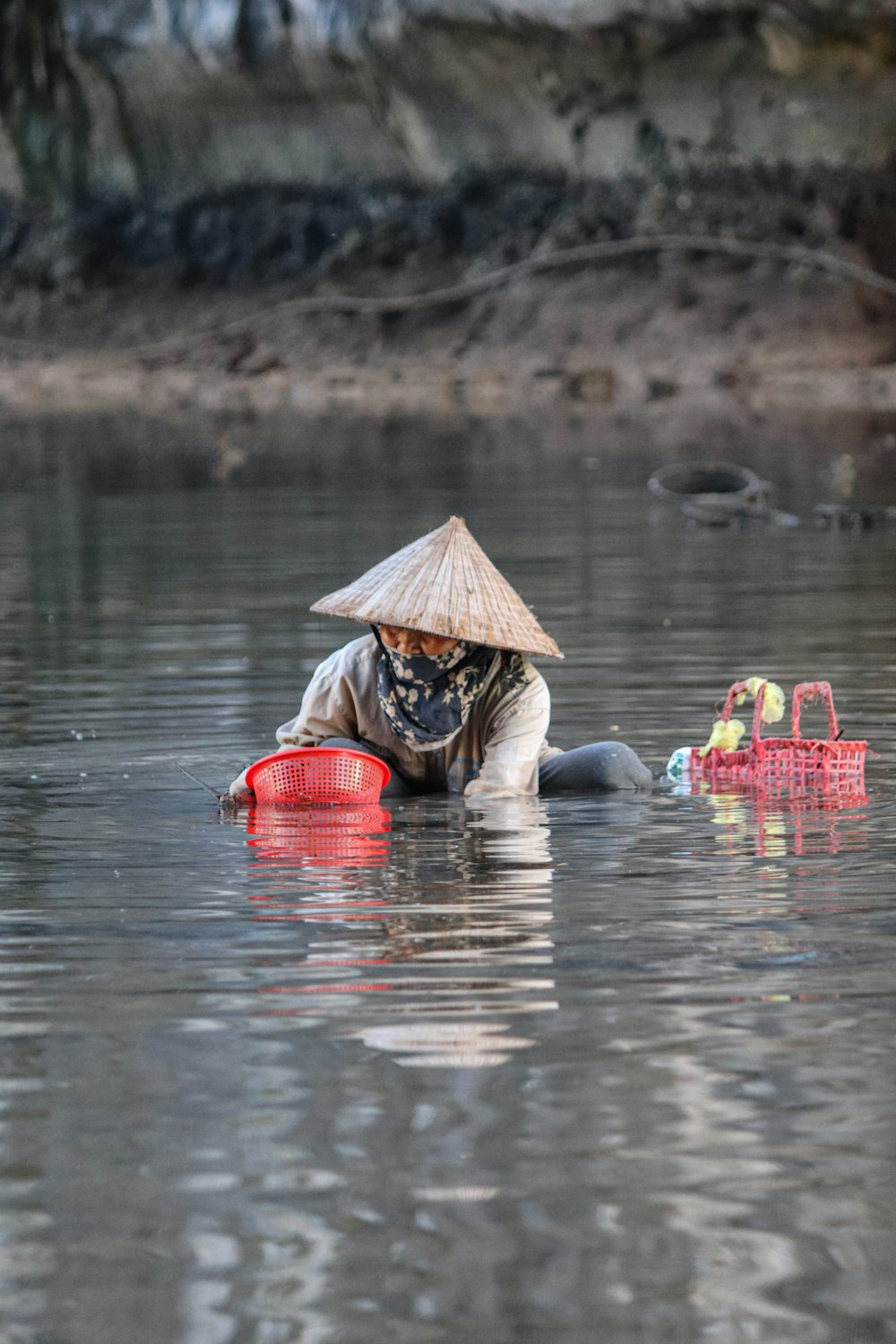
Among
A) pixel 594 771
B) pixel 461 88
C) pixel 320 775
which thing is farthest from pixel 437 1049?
pixel 461 88

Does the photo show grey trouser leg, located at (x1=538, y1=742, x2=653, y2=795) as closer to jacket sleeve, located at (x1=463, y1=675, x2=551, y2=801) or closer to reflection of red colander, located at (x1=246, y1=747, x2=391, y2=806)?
jacket sleeve, located at (x1=463, y1=675, x2=551, y2=801)

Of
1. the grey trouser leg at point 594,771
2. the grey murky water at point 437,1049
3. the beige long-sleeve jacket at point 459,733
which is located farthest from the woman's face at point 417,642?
the grey trouser leg at point 594,771

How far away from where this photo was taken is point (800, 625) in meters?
10.7

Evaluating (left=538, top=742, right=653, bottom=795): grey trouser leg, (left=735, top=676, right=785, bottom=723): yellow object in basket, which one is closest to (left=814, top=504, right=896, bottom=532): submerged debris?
(left=735, top=676, right=785, bottom=723): yellow object in basket

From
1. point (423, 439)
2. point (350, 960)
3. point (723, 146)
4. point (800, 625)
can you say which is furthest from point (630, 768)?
point (723, 146)

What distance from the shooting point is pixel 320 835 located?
6344 mm

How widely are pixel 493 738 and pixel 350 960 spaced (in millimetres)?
1690

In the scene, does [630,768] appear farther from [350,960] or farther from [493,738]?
[350,960]

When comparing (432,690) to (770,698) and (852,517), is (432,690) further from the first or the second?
(852,517)

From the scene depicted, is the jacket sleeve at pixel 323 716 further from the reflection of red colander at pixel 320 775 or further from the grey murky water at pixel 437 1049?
the grey murky water at pixel 437 1049

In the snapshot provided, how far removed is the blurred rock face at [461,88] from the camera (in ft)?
107

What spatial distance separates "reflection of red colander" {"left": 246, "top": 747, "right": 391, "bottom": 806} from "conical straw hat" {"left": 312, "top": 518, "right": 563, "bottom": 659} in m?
0.40

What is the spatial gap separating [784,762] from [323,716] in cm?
139

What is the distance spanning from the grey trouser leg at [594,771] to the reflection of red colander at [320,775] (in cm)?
59
